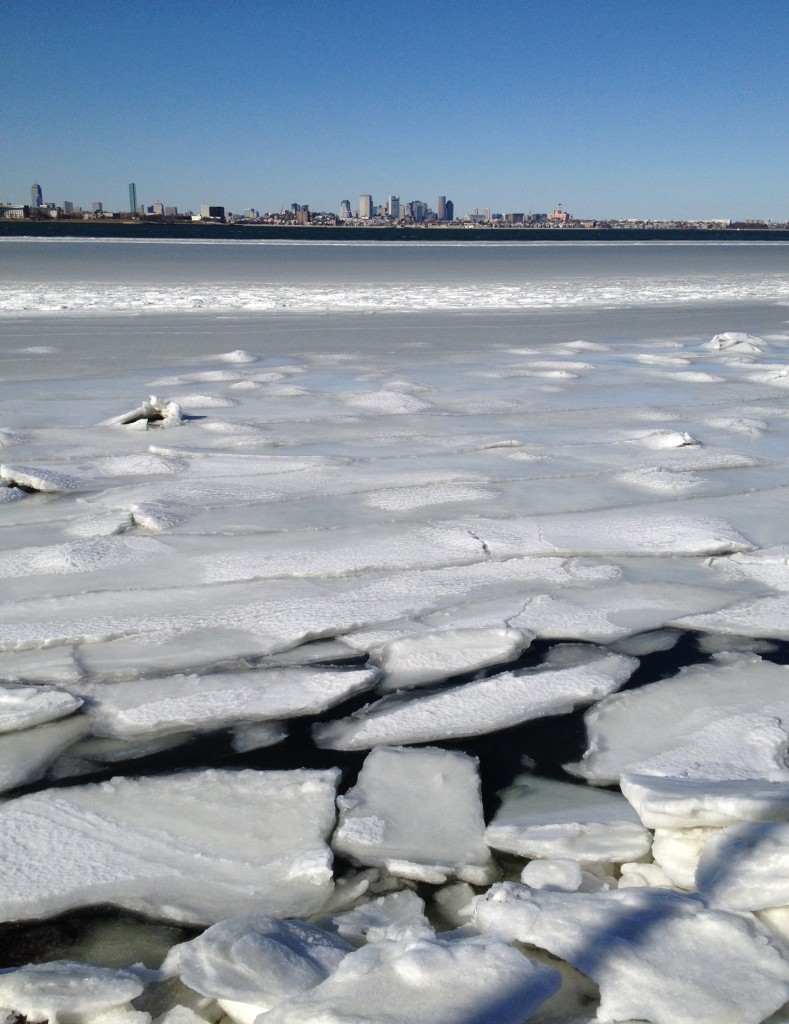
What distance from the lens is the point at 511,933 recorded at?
1103 mm

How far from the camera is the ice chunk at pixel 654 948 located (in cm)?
98

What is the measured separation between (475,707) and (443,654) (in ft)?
0.68

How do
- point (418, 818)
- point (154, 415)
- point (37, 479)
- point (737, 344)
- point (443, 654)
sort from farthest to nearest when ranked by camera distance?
point (737, 344) < point (154, 415) < point (37, 479) < point (443, 654) < point (418, 818)

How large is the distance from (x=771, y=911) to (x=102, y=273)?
650 inches

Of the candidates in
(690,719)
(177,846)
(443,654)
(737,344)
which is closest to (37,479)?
(443,654)

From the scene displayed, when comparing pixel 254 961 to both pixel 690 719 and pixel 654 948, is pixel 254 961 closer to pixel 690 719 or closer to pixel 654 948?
pixel 654 948

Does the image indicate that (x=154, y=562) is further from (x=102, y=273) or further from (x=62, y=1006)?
(x=102, y=273)

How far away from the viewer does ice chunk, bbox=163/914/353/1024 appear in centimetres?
100

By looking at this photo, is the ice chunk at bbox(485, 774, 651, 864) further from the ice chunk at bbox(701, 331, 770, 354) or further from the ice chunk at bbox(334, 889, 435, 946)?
the ice chunk at bbox(701, 331, 770, 354)

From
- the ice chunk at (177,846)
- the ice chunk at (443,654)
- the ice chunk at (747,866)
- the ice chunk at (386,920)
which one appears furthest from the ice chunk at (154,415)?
the ice chunk at (747,866)

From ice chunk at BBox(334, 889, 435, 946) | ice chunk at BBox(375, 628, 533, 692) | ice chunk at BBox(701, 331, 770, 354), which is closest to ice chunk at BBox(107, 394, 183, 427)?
ice chunk at BBox(375, 628, 533, 692)

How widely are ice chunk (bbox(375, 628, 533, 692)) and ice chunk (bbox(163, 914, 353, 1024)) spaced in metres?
0.68

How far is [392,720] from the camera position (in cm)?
164

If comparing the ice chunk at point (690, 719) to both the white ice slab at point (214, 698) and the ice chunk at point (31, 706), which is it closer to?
the white ice slab at point (214, 698)
